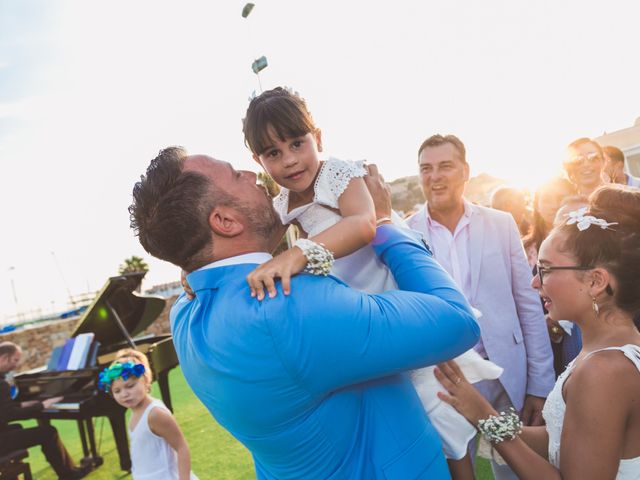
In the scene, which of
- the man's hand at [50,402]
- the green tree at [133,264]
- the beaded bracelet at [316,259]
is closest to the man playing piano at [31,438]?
the man's hand at [50,402]

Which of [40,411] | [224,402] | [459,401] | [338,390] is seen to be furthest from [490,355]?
[40,411]

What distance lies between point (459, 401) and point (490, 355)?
140 cm

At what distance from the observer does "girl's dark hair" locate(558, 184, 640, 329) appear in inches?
69.6

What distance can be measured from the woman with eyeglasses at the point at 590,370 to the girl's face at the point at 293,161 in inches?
43.6

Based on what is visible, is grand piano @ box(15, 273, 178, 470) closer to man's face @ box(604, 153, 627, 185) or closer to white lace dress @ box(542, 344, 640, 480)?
white lace dress @ box(542, 344, 640, 480)

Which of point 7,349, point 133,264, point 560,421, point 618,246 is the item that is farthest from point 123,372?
point 133,264

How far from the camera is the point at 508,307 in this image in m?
2.95

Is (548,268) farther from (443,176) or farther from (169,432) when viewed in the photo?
(169,432)

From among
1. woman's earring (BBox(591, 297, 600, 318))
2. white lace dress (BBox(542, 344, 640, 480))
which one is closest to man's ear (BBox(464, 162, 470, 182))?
woman's earring (BBox(591, 297, 600, 318))

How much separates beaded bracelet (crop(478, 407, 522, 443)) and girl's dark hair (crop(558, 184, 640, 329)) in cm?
64

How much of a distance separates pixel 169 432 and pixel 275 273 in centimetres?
350

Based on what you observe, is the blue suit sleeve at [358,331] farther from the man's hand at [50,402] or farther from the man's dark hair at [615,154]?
the man's hand at [50,402]

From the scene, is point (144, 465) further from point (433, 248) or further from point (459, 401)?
point (459, 401)

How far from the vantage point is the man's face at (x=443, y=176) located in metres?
3.19
